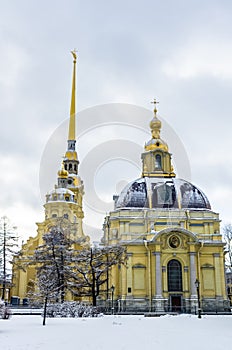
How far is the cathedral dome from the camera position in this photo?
52438 mm

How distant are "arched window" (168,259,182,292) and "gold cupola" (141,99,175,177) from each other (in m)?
16.3

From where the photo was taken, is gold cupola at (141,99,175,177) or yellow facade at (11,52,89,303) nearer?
yellow facade at (11,52,89,303)

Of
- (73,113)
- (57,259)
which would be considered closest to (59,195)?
(57,259)

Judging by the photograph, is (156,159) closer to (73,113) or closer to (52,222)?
(52,222)

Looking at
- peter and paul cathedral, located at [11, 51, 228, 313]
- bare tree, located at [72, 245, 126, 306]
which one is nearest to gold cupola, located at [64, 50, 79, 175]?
peter and paul cathedral, located at [11, 51, 228, 313]

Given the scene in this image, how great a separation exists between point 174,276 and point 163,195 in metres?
10.7

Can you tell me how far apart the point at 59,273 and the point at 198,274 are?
19070 mm

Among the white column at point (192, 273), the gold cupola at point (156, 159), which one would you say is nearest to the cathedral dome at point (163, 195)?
the gold cupola at point (156, 159)

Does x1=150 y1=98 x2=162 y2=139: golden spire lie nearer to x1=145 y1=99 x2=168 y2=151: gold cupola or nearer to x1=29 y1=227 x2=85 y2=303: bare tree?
x1=145 y1=99 x2=168 y2=151: gold cupola

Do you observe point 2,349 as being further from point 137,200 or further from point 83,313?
point 137,200

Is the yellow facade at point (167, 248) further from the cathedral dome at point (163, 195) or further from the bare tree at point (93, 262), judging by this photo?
the bare tree at point (93, 262)

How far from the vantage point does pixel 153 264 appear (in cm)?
4716

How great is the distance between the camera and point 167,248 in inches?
1877

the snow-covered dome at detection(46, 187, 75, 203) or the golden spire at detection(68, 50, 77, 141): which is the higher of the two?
the golden spire at detection(68, 50, 77, 141)
